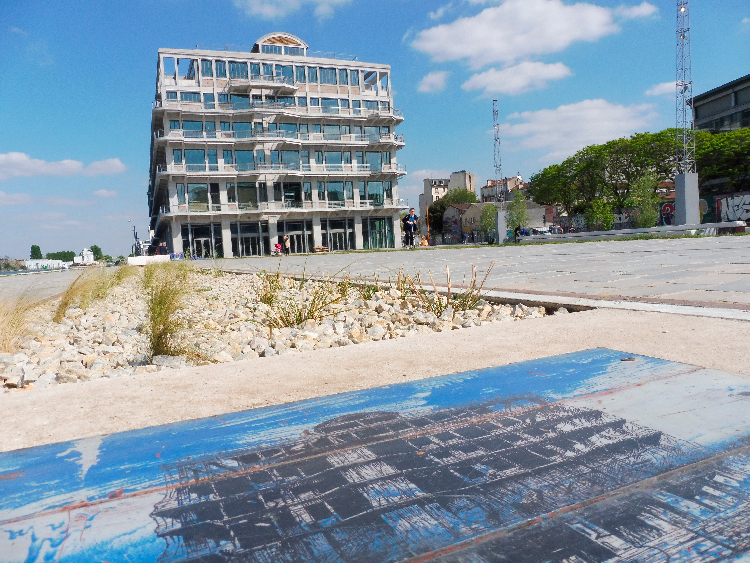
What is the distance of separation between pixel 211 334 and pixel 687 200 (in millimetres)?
31401

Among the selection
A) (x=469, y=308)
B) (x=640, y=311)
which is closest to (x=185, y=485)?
(x=640, y=311)

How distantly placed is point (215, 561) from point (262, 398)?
4.39 ft

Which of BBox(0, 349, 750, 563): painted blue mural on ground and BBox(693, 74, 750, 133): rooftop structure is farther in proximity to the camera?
BBox(693, 74, 750, 133): rooftop structure

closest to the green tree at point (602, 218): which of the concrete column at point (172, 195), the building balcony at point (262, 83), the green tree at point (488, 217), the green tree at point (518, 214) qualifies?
the green tree at point (518, 214)

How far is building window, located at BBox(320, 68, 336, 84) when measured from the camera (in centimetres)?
4533

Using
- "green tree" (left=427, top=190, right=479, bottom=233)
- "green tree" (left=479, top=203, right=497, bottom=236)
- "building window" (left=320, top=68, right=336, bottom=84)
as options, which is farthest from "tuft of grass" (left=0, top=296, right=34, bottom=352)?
"green tree" (left=427, top=190, right=479, bottom=233)

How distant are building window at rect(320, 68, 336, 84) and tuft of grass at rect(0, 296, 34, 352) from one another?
43293 mm

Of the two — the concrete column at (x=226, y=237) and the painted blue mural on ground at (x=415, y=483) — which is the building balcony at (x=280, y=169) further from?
the painted blue mural on ground at (x=415, y=483)

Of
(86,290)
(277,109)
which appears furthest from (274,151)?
(86,290)

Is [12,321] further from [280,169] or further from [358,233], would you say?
[358,233]

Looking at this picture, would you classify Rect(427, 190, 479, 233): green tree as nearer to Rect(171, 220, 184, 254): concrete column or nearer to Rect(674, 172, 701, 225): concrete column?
Rect(171, 220, 184, 254): concrete column

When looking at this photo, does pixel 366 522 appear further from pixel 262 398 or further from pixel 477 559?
pixel 262 398

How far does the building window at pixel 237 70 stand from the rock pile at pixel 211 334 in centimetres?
3933

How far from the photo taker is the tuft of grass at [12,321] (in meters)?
4.86
